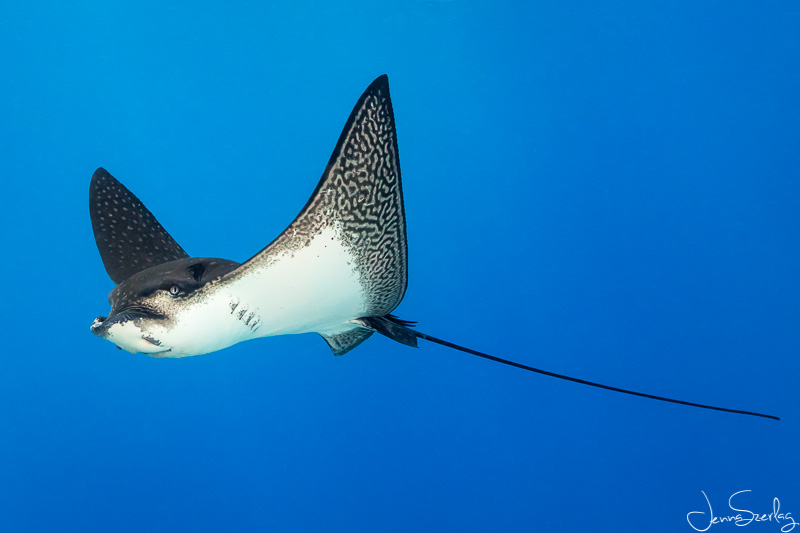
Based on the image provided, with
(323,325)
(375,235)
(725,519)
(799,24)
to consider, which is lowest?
(323,325)

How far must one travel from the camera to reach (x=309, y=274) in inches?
71.4

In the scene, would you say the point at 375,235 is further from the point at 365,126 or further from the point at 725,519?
the point at 725,519

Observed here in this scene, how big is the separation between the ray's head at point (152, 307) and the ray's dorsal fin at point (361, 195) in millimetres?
231

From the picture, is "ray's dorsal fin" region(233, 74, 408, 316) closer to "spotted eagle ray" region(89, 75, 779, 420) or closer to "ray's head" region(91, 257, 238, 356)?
"spotted eagle ray" region(89, 75, 779, 420)

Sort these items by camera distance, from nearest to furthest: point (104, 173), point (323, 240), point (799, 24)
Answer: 1. point (323, 240)
2. point (104, 173)
3. point (799, 24)

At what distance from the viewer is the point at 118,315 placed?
1.64 metres

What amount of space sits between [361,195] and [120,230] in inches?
59.5

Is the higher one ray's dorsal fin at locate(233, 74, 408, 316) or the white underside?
ray's dorsal fin at locate(233, 74, 408, 316)

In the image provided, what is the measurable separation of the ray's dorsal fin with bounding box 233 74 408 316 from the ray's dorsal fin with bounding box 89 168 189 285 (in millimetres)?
1180

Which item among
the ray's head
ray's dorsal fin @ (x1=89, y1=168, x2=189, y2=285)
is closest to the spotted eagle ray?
the ray's head

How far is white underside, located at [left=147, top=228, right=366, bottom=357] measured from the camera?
1.73 metres

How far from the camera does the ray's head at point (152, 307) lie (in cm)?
164

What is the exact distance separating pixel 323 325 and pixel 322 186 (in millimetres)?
807

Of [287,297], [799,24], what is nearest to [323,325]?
[287,297]
